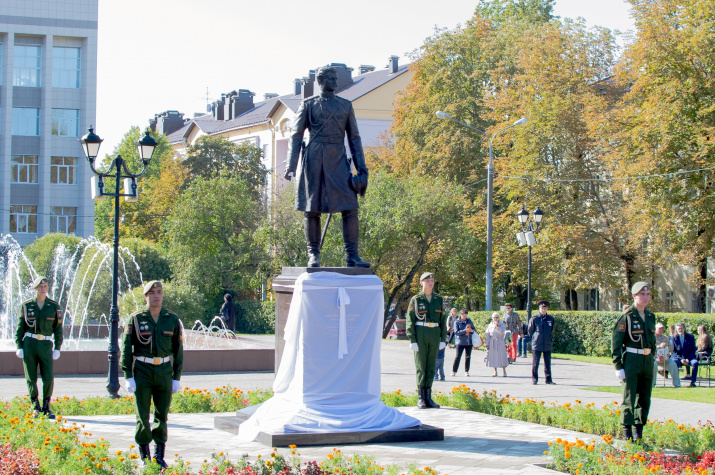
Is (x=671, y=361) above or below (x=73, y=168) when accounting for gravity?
below

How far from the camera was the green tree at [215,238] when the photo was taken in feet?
141

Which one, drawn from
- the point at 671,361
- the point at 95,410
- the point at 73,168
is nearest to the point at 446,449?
the point at 95,410

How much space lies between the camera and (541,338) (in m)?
18.5

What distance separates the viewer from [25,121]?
5334cm

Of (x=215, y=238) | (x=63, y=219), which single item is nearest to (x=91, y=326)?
(x=215, y=238)

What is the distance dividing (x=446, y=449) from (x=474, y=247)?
29235 mm

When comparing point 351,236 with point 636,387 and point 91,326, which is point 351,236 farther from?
point 91,326

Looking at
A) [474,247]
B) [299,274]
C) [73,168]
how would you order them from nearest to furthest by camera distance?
[299,274]
[474,247]
[73,168]

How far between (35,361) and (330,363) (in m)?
4.46

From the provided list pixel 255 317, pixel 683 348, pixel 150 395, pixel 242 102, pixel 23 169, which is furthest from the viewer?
pixel 242 102

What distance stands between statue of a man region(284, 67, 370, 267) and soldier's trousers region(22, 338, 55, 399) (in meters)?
3.99

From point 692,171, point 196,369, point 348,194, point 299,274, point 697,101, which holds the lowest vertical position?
point 196,369

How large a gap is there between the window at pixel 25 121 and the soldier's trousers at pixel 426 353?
152ft

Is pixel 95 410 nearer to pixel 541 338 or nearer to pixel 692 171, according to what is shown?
pixel 541 338
